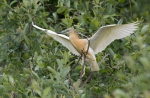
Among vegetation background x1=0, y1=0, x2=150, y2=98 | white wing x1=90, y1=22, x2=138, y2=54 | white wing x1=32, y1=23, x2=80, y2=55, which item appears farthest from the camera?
white wing x1=32, y1=23, x2=80, y2=55

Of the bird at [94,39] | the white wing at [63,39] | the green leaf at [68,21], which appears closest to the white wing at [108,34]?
the bird at [94,39]

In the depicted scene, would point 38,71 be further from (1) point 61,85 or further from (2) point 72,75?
(1) point 61,85

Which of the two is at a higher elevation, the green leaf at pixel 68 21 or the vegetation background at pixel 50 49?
the green leaf at pixel 68 21

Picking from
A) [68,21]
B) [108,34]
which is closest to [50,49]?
[68,21]

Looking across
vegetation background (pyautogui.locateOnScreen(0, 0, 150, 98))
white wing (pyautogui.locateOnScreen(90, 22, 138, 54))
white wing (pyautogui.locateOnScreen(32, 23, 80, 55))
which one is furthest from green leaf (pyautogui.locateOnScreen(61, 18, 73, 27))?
white wing (pyautogui.locateOnScreen(90, 22, 138, 54))

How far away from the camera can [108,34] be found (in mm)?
4934

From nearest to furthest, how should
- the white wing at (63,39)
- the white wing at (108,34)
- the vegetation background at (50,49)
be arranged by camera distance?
the vegetation background at (50,49) < the white wing at (108,34) < the white wing at (63,39)

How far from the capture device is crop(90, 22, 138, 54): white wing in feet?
15.5

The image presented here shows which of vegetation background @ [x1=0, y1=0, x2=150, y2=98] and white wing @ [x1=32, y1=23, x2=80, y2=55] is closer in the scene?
vegetation background @ [x1=0, y1=0, x2=150, y2=98]

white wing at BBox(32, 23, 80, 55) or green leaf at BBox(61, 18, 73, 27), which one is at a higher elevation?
green leaf at BBox(61, 18, 73, 27)

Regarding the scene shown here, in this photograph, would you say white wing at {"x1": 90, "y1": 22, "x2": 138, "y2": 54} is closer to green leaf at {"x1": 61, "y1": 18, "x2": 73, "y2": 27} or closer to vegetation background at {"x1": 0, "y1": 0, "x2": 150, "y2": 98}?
vegetation background at {"x1": 0, "y1": 0, "x2": 150, "y2": 98}

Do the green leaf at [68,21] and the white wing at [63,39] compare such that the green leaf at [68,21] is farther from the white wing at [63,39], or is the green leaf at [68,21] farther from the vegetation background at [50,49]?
the white wing at [63,39]

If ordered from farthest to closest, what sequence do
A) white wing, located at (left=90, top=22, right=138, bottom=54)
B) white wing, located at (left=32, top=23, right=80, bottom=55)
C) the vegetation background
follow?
white wing, located at (left=32, top=23, right=80, bottom=55)
white wing, located at (left=90, top=22, right=138, bottom=54)
the vegetation background

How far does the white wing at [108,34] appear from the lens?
471 cm
